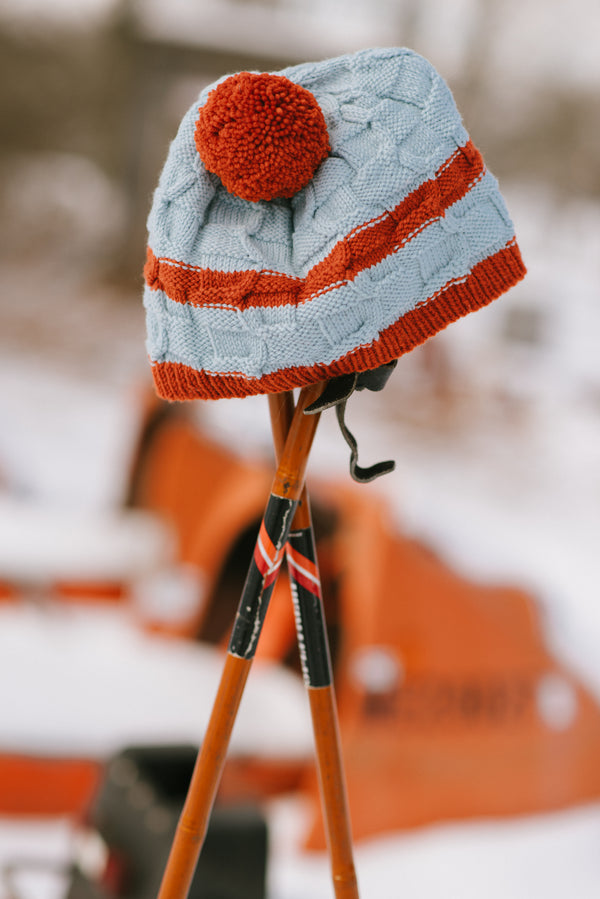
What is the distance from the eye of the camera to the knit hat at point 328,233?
→ 1.73 feet

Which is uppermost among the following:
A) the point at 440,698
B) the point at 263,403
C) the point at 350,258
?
the point at 263,403

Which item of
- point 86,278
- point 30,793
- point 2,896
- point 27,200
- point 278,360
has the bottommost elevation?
point 2,896

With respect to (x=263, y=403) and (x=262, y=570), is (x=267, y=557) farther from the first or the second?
(x=263, y=403)

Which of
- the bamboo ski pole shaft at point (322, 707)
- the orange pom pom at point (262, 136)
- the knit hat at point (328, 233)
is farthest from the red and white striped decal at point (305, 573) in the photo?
the orange pom pom at point (262, 136)

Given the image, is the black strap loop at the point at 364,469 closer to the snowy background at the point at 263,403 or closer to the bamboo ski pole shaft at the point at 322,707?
the bamboo ski pole shaft at the point at 322,707

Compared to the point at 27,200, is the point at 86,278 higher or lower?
lower

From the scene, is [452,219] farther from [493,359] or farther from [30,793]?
[493,359]

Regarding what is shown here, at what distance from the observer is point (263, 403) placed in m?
3.01

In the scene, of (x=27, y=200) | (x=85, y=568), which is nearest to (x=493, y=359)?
(x=85, y=568)

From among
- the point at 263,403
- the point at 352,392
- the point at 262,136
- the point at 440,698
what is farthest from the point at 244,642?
the point at 263,403

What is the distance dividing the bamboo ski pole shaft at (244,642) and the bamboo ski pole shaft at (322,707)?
0.02m

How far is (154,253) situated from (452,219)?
0.62 feet

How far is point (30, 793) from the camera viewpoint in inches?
65.5

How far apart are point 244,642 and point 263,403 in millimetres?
2456
